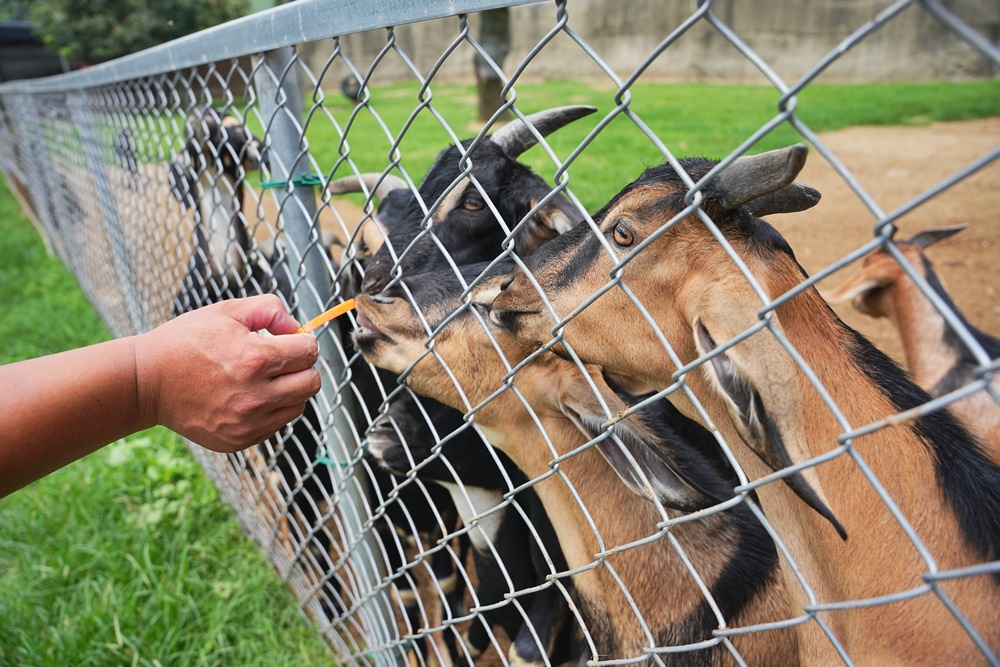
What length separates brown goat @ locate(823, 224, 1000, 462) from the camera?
3523 millimetres

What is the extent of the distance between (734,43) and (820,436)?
754mm

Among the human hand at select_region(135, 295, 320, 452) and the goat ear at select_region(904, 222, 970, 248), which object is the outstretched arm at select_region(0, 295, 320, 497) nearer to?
the human hand at select_region(135, 295, 320, 452)

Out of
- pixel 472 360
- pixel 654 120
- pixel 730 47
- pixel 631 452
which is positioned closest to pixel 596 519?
pixel 631 452

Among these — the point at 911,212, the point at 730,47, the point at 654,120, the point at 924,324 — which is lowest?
the point at 924,324

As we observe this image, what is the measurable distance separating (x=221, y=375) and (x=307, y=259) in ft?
2.13

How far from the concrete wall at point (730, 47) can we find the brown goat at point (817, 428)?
18.4m

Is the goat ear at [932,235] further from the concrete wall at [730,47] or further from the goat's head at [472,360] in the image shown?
the concrete wall at [730,47]

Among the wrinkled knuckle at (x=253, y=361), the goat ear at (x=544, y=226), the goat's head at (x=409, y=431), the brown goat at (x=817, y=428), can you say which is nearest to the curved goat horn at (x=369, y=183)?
the goat ear at (x=544, y=226)

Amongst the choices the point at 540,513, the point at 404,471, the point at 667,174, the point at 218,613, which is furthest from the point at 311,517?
the point at 667,174

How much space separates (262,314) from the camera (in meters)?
1.64

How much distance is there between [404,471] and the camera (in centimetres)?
251

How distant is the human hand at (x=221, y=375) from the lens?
1.48 meters

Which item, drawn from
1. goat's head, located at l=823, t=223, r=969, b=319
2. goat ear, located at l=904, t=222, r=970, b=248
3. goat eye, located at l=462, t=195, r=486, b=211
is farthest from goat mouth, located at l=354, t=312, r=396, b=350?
goat ear, located at l=904, t=222, r=970, b=248

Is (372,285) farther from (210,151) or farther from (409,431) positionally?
(210,151)
